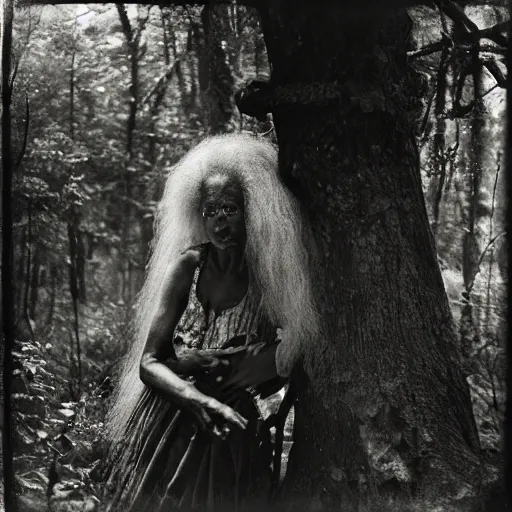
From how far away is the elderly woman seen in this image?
385 cm

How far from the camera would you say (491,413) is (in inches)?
156

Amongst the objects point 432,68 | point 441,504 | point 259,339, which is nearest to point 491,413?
point 441,504

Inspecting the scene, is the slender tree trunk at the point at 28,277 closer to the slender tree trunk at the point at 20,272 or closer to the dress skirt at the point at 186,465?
the slender tree trunk at the point at 20,272

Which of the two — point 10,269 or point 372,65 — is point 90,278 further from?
point 372,65

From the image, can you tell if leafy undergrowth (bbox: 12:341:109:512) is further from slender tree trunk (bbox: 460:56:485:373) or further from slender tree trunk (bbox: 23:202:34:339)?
slender tree trunk (bbox: 460:56:485:373)

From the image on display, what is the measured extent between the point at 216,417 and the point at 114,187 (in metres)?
1.26

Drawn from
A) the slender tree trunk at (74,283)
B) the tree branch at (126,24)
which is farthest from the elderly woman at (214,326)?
the tree branch at (126,24)

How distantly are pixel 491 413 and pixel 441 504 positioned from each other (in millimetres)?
526

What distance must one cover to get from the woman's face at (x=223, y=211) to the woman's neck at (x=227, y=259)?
1.4 inches

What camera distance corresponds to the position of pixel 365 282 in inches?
154

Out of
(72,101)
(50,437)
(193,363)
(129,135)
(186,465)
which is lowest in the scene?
(186,465)

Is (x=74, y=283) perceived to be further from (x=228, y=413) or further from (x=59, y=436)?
(x=228, y=413)

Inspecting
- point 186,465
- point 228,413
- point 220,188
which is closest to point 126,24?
point 220,188

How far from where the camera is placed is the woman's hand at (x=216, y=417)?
3.81 m
